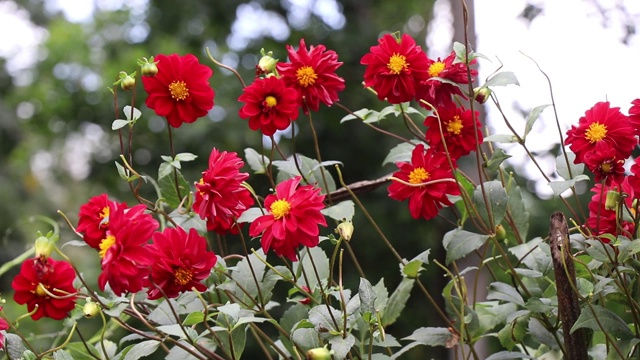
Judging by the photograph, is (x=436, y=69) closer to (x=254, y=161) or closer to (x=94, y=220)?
(x=254, y=161)

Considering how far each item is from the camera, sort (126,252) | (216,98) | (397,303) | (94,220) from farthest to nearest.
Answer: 1. (216,98)
2. (397,303)
3. (94,220)
4. (126,252)

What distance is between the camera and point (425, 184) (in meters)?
0.66

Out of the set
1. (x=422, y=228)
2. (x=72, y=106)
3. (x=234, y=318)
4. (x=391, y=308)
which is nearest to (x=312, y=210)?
(x=234, y=318)

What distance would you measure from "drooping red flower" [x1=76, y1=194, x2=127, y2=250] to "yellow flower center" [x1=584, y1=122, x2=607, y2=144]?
40 centimetres

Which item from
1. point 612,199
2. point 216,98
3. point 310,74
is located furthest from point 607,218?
point 216,98

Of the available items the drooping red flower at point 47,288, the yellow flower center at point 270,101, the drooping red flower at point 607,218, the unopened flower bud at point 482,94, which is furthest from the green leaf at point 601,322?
the drooping red flower at point 47,288

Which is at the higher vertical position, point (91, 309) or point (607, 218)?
point (607, 218)

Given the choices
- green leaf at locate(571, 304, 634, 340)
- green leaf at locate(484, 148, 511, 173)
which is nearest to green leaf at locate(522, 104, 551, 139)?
green leaf at locate(484, 148, 511, 173)

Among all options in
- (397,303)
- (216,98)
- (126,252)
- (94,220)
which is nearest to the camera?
(126,252)

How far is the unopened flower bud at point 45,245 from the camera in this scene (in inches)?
23.5

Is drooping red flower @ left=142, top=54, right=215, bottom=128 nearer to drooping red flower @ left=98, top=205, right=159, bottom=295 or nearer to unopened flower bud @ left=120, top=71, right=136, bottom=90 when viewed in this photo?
unopened flower bud @ left=120, top=71, right=136, bottom=90

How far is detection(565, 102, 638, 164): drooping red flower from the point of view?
653mm

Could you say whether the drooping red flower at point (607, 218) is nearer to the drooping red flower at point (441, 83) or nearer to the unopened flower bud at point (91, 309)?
the drooping red flower at point (441, 83)

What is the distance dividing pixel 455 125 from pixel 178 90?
0.79ft
